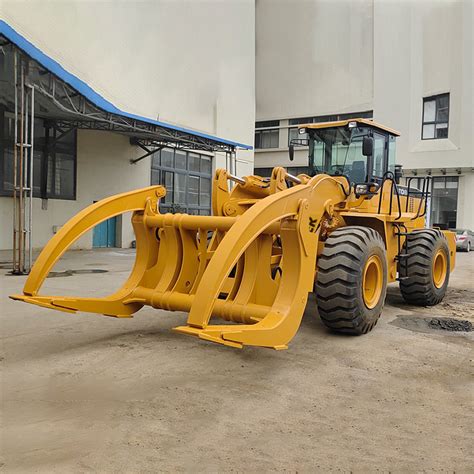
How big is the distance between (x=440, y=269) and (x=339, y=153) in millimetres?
2592

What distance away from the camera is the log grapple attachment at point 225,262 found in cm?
407

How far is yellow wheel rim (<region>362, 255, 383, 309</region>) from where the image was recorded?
591cm

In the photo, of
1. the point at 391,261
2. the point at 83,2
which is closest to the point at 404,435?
the point at 391,261

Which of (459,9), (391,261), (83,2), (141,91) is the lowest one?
(391,261)

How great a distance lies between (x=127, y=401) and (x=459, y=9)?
27.3 meters

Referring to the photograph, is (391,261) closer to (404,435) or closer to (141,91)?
(404,435)

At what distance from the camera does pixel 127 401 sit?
3834 millimetres

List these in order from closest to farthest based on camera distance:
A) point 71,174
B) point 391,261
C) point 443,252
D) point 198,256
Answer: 1. point 198,256
2. point 391,261
3. point 443,252
4. point 71,174

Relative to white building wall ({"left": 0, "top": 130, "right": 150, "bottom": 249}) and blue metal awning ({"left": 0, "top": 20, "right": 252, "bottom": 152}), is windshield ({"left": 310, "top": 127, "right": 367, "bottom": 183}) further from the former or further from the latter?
white building wall ({"left": 0, "top": 130, "right": 150, "bottom": 249})

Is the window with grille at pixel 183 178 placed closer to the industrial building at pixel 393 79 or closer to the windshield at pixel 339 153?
the industrial building at pixel 393 79

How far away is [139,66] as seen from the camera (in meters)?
18.5

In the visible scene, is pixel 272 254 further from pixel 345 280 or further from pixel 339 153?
Result: pixel 339 153

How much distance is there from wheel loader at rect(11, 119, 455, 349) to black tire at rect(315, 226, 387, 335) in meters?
0.01

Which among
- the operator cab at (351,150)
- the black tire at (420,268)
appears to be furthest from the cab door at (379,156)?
the black tire at (420,268)
